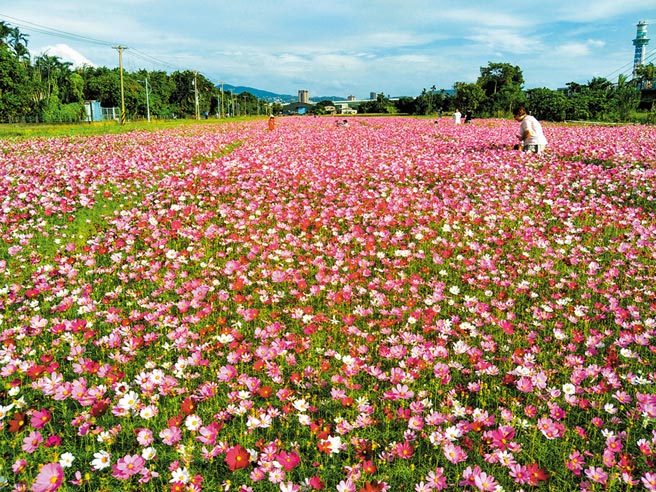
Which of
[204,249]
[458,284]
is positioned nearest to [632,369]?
[458,284]

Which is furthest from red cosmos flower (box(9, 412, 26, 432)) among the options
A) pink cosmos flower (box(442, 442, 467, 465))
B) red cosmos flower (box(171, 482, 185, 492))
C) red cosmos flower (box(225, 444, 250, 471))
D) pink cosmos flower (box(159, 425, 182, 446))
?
pink cosmos flower (box(442, 442, 467, 465))

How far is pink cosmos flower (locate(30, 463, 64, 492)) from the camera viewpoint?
2.18 metres

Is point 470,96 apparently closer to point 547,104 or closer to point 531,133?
point 547,104

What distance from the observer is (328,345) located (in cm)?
380

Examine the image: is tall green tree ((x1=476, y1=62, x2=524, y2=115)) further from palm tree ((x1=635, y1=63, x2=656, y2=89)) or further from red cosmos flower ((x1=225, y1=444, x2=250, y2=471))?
red cosmos flower ((x1=225, y1=444, x2=250, y2=471))

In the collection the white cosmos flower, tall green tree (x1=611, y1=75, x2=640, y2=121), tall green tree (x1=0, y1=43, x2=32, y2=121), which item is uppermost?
tall green tree (x1=0, y1=43, x2=32, y2=121)

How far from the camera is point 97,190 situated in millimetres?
9344

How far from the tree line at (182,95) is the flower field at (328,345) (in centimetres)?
3550

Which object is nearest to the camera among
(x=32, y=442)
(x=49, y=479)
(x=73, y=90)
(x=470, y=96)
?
(x=49, y=479)

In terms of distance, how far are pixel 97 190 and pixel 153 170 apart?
246 cm

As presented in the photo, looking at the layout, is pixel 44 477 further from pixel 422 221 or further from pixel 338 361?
pixel 422 221

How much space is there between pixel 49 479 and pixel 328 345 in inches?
83.9

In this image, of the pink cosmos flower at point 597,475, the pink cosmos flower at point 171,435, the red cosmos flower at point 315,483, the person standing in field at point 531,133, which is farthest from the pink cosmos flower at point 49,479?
the person standing in field at point 531,133

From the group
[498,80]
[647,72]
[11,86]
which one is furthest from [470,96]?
[11,86]
